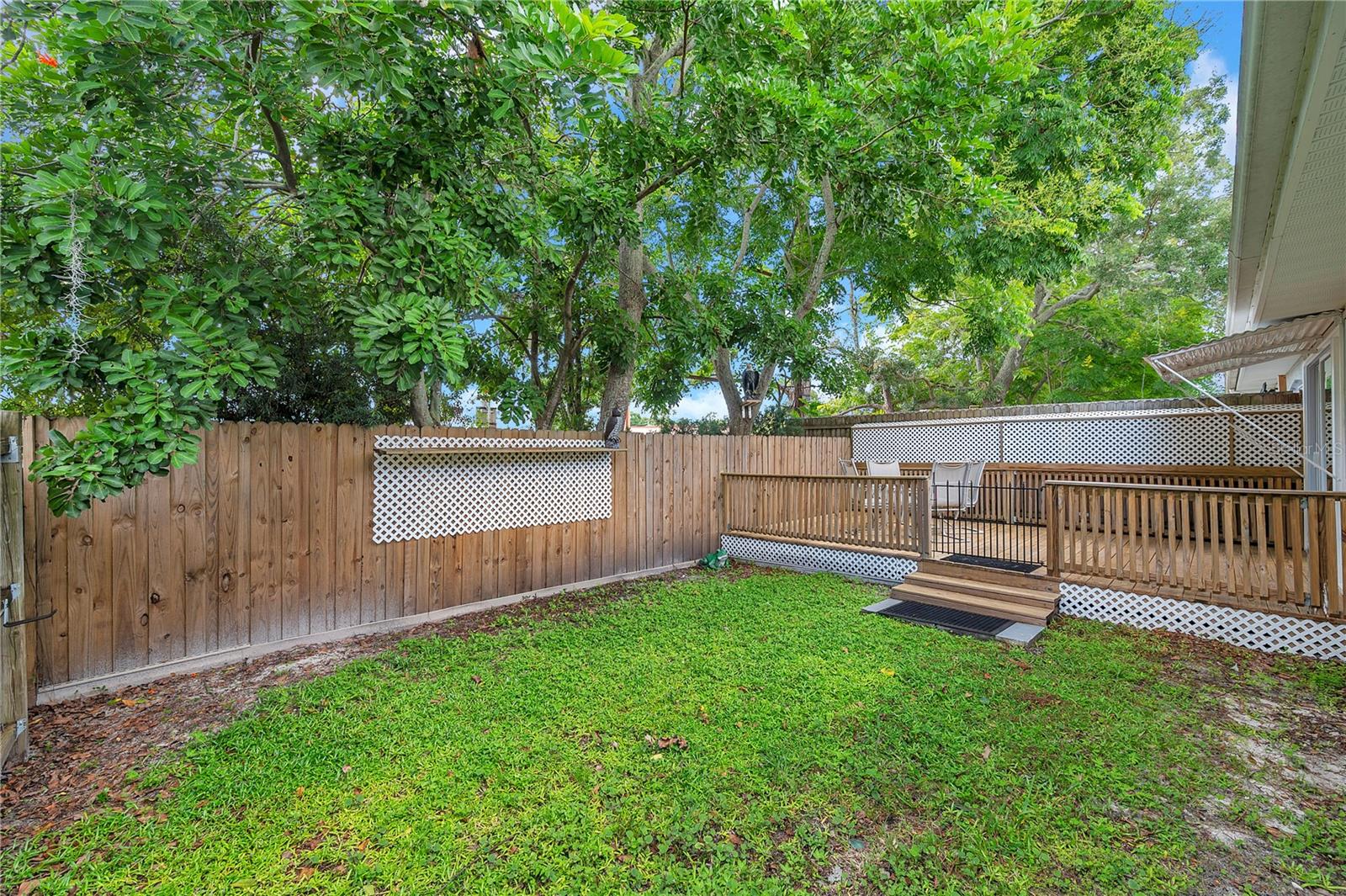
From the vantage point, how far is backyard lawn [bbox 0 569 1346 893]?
1.91 meters

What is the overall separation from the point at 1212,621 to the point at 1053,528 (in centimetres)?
117

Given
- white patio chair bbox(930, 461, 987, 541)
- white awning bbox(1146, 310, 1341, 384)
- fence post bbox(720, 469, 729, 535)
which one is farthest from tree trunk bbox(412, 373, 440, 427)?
white awning bbox(1146, 310, 1341, 384)

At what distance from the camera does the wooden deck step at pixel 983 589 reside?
4.69m

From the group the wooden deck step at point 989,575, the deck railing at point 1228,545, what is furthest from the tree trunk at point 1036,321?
the wooden deck step at point 989,575

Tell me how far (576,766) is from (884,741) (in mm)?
1528

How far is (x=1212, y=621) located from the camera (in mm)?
4027

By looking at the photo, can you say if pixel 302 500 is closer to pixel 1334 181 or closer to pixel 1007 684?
pixel 1007 684

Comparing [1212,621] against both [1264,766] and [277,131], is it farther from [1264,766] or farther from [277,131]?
[277,131]

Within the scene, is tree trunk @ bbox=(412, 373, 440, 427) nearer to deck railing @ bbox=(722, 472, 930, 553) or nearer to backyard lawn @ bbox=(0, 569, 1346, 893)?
backyard lawn @ bbox=(0, 569, 1346, 893)

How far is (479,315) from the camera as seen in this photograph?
20.5 feet

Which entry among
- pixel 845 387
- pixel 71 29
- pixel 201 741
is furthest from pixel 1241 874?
pixel 845 387

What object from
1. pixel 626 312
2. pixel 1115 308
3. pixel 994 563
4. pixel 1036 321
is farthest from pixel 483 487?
pixel 1115 308

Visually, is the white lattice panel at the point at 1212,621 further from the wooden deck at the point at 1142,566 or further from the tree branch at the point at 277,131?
the tree branch at the point at 277,131

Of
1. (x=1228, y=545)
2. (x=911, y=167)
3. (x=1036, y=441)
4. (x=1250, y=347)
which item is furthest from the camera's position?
(x=1036, y=441)
